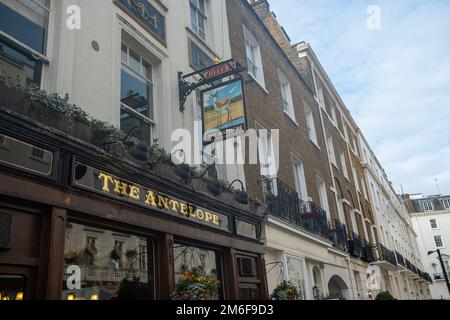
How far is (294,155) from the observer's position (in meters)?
15.8

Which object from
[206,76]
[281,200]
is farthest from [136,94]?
[281,200]

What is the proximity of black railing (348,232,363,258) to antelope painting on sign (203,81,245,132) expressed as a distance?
12578 millimetres

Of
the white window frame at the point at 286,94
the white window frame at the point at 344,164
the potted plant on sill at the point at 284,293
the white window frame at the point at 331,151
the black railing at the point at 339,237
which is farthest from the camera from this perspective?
the white window frame at the point at 344,164

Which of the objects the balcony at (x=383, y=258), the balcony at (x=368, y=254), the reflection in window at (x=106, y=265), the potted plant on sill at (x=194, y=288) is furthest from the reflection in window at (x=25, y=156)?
the balcony at (x=383, y=258)

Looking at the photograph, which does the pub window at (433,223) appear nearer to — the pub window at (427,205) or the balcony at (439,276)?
the pub window at (427,205)

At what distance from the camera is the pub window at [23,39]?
5.68 metres

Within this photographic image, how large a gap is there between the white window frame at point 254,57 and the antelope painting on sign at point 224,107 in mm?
5393

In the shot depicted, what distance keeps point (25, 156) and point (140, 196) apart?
2.06 metres

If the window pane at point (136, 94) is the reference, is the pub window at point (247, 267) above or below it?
below

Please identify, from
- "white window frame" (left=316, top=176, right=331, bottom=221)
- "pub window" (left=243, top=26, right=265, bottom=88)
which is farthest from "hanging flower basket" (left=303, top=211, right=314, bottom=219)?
"pub window" (left=243, top=26, right=265, bottom=88)

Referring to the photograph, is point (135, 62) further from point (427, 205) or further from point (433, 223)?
point (427, 205)

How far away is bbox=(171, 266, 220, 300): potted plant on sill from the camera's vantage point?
650 cm

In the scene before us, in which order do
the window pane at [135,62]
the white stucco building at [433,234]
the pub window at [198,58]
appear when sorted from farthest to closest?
the white stucco building at [433,234] < the pub window at [198,58] < the window pane at [135,62]

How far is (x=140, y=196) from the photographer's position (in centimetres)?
648
